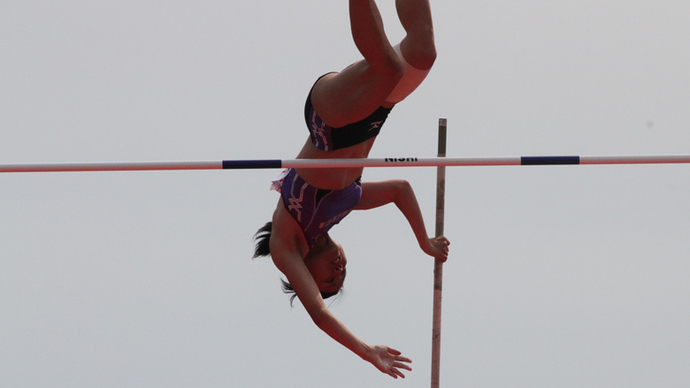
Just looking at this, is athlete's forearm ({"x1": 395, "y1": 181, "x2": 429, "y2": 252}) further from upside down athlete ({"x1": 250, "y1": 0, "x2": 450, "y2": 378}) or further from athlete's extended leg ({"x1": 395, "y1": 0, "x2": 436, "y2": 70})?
athlete's extended leg ({"x1": 395, "y1": 0, "x2": 436, "y2": 70})

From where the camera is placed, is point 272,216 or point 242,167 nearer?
point 242,167

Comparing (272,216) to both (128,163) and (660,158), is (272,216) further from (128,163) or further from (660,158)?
(660,158)

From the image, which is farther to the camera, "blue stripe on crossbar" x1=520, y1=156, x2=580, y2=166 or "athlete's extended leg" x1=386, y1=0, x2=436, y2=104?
"blue stripe on crossbar" x1=520, y1=156, x2=580, y2=166

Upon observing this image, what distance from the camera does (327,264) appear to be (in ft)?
14.7

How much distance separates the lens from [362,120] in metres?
4.00

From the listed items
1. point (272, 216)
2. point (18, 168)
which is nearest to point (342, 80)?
point (272, 216)

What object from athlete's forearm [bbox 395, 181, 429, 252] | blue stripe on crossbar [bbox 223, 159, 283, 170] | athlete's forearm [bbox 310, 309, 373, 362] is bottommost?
athlete's forearm [bbox 310, 309, 373, 362]

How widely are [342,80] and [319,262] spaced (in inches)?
41.1

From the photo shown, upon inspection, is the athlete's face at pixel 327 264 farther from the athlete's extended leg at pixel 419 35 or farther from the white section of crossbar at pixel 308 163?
the athlete's extended leg at pixel 419 35

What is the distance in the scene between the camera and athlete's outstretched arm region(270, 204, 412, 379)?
160 inches

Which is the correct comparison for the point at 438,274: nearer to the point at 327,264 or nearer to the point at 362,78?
the point at 327,264

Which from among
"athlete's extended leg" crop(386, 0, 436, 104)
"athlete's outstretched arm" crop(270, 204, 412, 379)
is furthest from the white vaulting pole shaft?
"athlete's extended leg" crop(386, 0, 436, 104)

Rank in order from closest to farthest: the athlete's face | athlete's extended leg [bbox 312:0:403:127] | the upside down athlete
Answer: athlete's extended leg [bbox 312:0:403:127] → the upside down athlete → the athlete's face

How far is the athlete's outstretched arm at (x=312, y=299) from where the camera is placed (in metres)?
4.06
